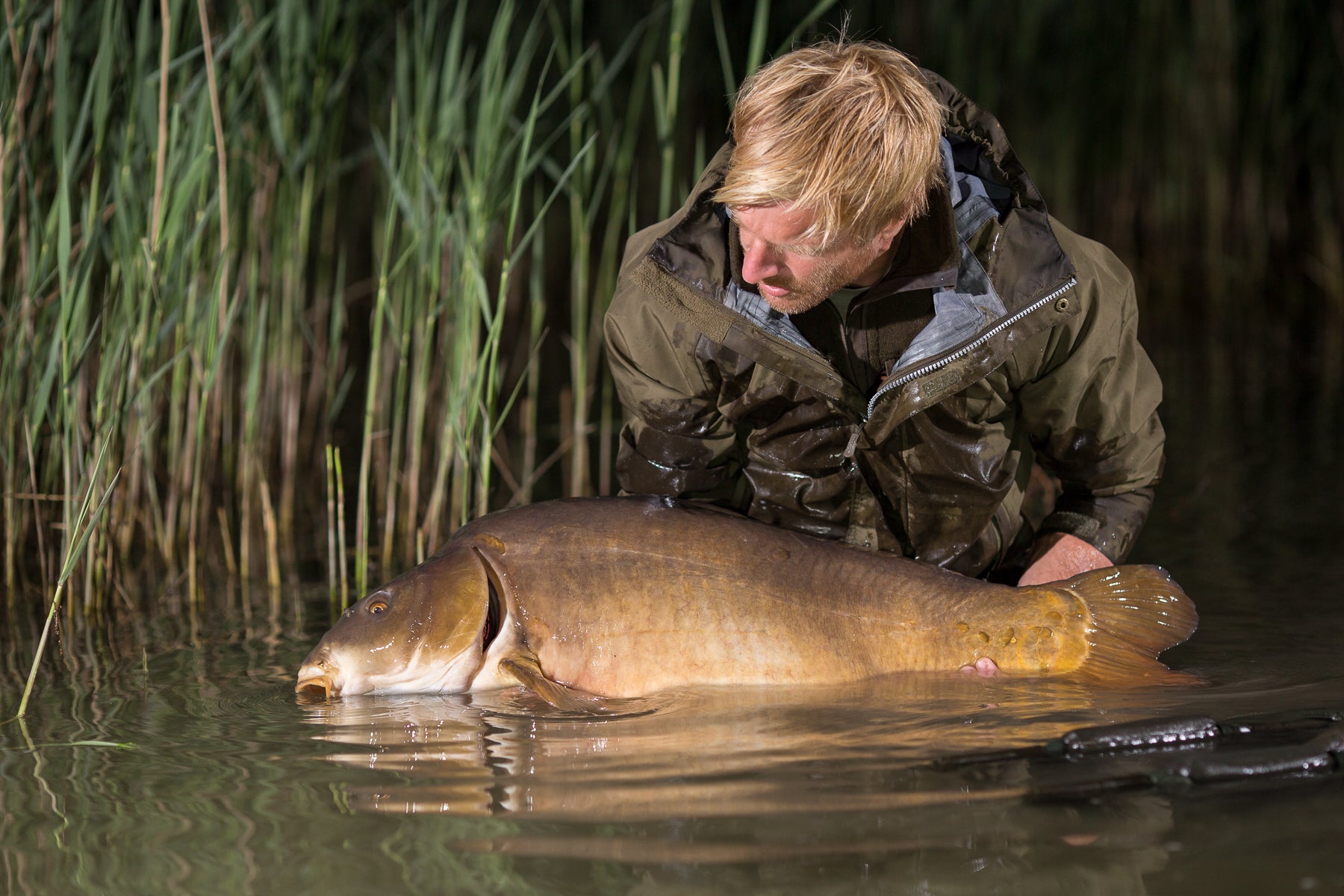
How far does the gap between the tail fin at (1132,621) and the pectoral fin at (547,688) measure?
1.03m

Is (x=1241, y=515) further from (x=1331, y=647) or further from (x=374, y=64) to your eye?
(x=374, y=64)

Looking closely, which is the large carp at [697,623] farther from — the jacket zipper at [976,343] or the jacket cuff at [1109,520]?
the jacket zipper at [976,343]

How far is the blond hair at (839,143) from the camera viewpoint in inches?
113

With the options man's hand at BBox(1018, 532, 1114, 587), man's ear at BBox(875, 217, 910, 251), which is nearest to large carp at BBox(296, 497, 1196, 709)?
man's hand at BBox(1018, 532, 1114, 587)

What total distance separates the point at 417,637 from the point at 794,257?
1.12 metres

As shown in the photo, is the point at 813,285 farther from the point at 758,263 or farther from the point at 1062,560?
the point at 1062,560

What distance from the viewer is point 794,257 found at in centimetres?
297

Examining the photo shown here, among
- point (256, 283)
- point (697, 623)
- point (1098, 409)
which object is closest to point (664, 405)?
point (697, 623)

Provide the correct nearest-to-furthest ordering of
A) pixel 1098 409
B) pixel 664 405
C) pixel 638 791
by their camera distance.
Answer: pixel 638 791
pixel 1098 409
pixel 664 405

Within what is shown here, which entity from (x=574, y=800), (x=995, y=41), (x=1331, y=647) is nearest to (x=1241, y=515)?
(x=1331, y=647)

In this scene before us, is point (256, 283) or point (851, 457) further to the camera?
point (256, 283)

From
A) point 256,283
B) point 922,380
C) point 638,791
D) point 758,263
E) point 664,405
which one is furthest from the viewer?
point 256,283

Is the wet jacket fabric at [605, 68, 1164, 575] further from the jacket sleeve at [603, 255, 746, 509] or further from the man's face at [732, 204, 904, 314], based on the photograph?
the man's face at [732, 204, 904, 314]

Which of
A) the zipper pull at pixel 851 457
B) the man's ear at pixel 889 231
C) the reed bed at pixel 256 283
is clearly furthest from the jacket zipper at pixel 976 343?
the reed bed at pixel 256 283
